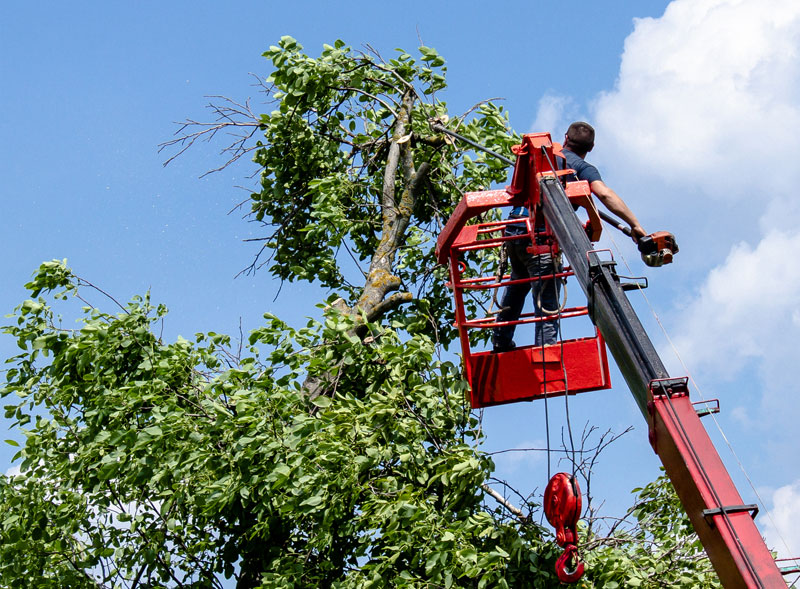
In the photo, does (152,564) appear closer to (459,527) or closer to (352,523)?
(352,523)

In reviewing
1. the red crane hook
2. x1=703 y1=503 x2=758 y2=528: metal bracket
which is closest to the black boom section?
x1=703 y1=503 x2=758 y2=528: metal bracket

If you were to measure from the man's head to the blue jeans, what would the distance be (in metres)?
0.76

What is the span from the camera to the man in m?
7.04

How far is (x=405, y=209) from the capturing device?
10.5 metres

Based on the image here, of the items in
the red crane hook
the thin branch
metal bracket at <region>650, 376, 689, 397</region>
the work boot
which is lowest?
metal bracket at <region>650, 376, 689, 397</region>

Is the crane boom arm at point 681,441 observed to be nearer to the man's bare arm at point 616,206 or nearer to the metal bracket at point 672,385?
the metal bracket at point 672,385

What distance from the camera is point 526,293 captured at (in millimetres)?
7719

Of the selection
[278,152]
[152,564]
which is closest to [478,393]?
[152,564]

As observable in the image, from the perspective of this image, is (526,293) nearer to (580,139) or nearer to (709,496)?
(580,139)

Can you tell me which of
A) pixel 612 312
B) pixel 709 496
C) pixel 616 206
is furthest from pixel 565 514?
pixel 616 206

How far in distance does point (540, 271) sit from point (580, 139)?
1015 mm

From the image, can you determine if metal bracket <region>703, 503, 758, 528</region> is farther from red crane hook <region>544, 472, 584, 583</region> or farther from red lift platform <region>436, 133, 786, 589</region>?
red crane hook <region>544, 472, 584, 583</region>

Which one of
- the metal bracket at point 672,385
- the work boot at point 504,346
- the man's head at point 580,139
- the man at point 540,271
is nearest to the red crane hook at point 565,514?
the metal bracket at point 672,385

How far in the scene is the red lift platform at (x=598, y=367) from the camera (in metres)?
4.06
